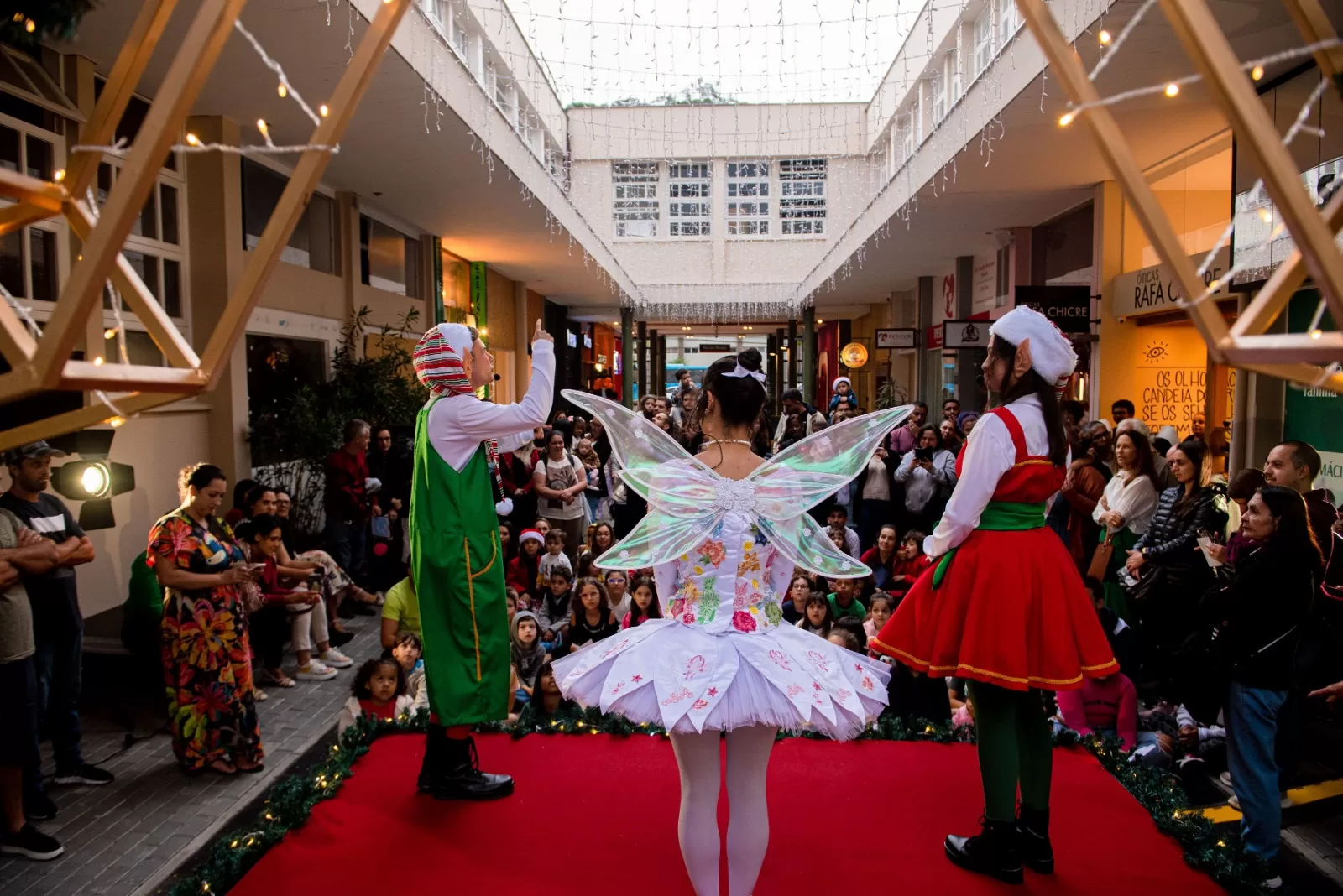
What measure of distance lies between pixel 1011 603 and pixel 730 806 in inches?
39.6

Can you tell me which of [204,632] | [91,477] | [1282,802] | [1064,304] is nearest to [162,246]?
[91,477]

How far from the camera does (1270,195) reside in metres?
1.11

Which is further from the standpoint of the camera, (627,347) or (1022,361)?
(627,347)

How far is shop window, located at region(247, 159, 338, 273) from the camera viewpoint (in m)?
8.13

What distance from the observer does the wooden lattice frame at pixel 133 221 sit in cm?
117

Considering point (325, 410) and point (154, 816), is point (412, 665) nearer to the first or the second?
point (154, 816)

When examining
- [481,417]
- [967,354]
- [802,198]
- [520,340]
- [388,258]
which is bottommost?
[481,417]

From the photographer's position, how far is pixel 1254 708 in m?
3.43

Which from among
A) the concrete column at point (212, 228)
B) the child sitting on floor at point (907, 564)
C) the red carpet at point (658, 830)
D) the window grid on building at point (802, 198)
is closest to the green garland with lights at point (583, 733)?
the red carpet at point (658, 830)

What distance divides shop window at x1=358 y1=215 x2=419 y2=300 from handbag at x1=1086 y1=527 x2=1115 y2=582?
28.6 ft

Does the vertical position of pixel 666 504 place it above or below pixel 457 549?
above

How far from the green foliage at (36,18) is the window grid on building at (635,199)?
63.2ft

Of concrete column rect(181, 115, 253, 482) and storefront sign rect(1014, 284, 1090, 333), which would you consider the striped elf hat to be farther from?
storefront sign rect(1014, 284, 1090, 333)

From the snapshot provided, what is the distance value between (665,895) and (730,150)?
744 inches
